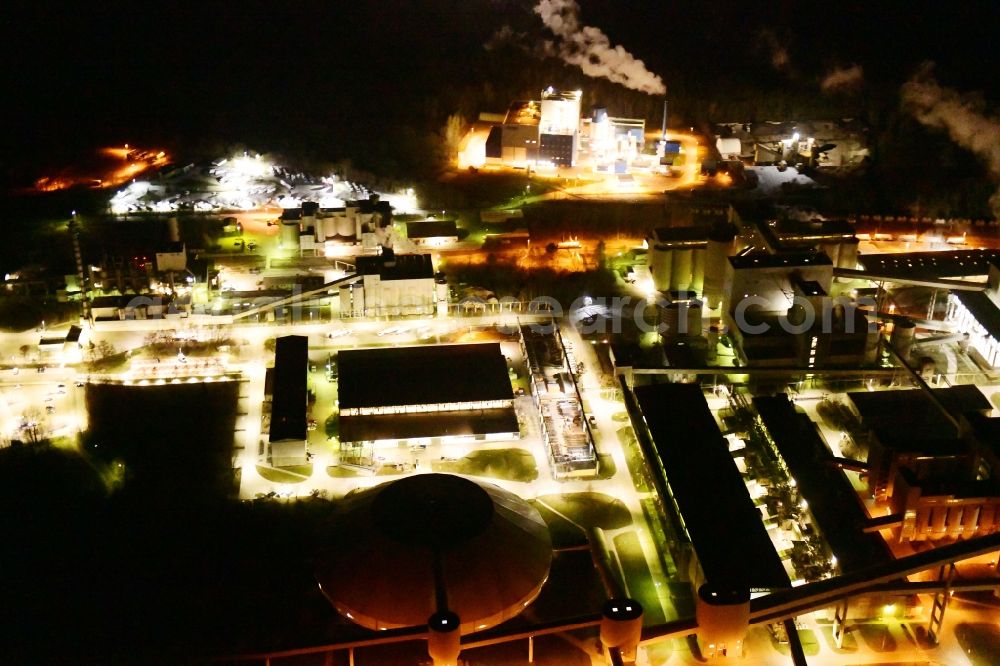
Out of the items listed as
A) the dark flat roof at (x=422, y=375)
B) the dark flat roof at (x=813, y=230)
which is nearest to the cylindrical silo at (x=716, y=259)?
the dark flat roof at (x=813, y=230)

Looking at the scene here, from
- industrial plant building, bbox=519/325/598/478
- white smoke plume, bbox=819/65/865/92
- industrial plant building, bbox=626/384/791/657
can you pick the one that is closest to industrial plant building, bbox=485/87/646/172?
white smoke plume, bbox=819/65/865/92

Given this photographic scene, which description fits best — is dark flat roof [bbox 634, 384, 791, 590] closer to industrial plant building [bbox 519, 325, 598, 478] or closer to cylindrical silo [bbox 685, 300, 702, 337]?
industrial plant building [bbox 519, 325, 598, 478]

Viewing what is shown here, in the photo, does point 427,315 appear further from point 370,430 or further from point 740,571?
point 740,571

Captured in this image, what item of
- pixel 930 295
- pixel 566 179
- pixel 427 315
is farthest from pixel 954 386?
pixel 566 179

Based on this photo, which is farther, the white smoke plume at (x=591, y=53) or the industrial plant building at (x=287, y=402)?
the white smoke plume at (x=591, y=53)

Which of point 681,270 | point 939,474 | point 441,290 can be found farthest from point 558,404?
point 939,474

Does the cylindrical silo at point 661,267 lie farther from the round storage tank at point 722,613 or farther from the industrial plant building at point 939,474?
the round storage tank at point 722,613

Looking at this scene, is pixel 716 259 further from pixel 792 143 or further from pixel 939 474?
pixel 792 143
